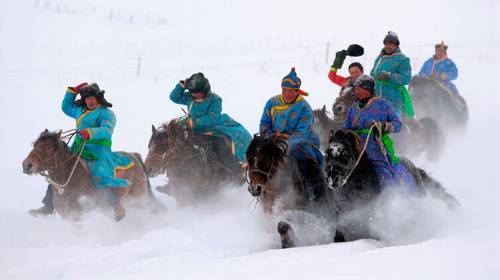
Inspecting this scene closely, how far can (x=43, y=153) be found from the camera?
781 centimetres

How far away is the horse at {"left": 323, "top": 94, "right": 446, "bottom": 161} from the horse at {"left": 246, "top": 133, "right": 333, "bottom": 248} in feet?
10.0

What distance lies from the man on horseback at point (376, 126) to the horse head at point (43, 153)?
12.7 ft

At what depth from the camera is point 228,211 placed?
30.4 ft

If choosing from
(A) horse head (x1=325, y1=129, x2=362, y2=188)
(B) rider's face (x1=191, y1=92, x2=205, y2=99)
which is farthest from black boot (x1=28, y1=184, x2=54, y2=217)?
(A) horse head (x1=325, y1=129, x2=362, y2=188)

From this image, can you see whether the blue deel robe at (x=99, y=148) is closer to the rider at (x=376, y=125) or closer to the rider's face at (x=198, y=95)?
the rider's face at (x=198, y=95)

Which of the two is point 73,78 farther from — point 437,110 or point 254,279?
point 254,279

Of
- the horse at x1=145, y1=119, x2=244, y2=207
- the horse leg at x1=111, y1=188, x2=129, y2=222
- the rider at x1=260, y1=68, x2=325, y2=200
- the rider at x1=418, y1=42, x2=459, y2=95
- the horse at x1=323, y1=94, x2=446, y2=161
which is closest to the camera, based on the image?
the rider at x1=260, y1=68, x2=325, y2=200

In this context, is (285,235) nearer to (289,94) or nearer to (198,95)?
(289,94)

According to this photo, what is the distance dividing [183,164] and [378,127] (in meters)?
3.67

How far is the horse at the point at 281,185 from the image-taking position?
21.4 feet

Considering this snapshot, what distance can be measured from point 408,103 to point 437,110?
3.26 m

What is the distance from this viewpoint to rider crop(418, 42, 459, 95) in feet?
47.8

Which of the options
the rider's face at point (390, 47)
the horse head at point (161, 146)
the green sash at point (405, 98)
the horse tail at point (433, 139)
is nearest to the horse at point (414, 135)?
the horse tail at point (433, 139)

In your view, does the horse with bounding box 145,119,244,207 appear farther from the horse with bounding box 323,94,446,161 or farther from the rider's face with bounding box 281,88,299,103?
the horse with bounding box 323,94,446,161
